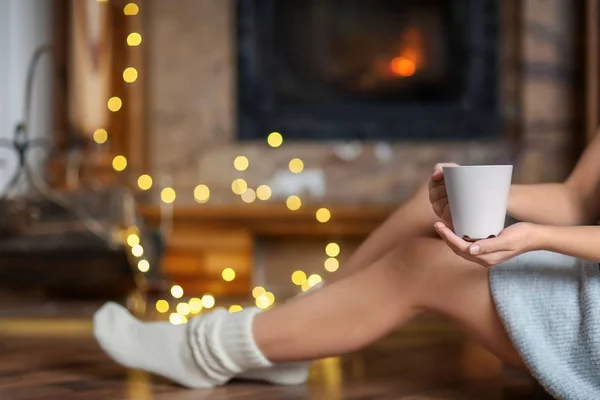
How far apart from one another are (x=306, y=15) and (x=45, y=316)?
138cm

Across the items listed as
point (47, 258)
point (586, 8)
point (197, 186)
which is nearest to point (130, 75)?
point (197, 186)

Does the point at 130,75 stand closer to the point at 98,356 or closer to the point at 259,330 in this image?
the point at 98,356

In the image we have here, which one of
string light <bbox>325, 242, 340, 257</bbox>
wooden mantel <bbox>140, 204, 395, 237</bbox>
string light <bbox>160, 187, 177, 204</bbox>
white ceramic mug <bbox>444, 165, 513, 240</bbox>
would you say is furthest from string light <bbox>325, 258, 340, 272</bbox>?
white ceramic mug <bbox>444, 165, 513, 240</bbox>

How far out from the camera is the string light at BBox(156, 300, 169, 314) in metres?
2.28

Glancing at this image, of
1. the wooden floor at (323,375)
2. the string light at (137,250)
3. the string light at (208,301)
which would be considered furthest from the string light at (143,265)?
the wooden floor at (323,375)

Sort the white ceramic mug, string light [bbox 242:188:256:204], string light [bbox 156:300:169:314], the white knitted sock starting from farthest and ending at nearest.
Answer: string light [bbox 242:188:256:204] < string light [bbox 156:300:169:314] < the white knitted sock < the white ceramic mug

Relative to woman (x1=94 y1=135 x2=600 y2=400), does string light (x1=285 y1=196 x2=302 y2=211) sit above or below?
above

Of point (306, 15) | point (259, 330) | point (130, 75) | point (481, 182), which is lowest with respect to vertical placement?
point (259, 330)

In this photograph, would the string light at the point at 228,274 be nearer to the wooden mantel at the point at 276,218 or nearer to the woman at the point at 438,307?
the wooden mantel at the point at 276,218

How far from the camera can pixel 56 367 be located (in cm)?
154

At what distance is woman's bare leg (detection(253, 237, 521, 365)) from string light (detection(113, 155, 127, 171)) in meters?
1.89

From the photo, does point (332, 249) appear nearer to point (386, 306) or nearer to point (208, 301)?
point (208, 301)

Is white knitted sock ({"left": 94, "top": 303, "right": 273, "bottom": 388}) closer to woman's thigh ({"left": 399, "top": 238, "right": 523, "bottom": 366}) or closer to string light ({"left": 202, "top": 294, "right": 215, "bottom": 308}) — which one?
woman's thigh ({"left": 399, "top": 238, "right": 523, "bottom": 366})

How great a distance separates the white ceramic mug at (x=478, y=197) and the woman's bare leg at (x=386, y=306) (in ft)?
0.61
